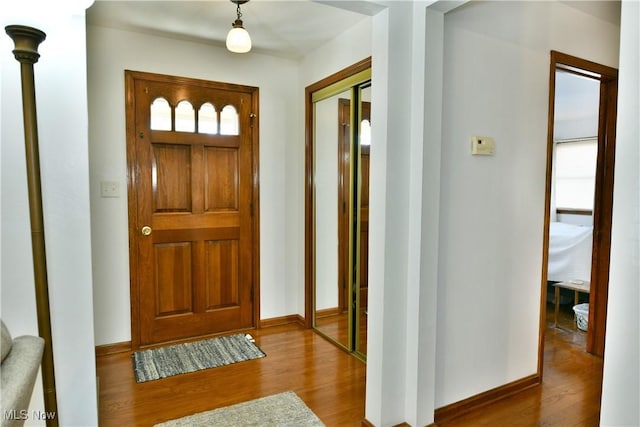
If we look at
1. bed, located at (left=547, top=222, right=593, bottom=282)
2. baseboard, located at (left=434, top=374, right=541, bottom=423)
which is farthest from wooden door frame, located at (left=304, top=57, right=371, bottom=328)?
bed, located at (left=547, top=222, right=593, bottom=282)

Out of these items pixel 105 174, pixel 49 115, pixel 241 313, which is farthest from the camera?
pixel 241 313

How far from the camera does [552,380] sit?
257cm

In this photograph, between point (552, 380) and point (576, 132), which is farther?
point (576, 132)

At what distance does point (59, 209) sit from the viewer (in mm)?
1551

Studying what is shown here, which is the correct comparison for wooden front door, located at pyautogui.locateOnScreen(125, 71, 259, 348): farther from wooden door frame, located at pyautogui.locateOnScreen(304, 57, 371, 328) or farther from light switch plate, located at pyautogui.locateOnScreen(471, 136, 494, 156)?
light switch plate, located at pyautogui.locateOnScreen(471, 136, 494, 156)

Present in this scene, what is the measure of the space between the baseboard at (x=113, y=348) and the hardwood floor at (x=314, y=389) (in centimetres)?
5

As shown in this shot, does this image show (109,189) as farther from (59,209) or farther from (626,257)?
(626,257)

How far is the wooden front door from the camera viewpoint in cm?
298

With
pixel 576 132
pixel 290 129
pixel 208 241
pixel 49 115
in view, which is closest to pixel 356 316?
pixel 208 241

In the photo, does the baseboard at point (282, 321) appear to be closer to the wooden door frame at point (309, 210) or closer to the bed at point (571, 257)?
the wooden door frame at point (309, 210)

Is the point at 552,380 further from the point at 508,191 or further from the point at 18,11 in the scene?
the point at 18,11

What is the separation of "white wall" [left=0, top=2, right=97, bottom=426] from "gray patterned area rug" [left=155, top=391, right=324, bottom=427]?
572 mm

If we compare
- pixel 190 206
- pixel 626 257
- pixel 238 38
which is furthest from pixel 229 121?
pixel 626 257

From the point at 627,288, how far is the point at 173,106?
2951 mm
